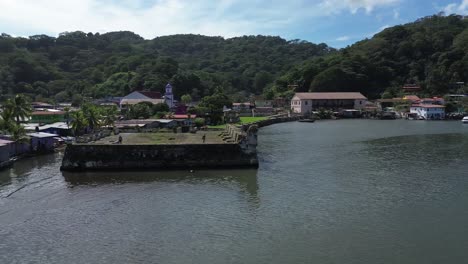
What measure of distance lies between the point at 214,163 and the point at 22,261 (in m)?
19.8

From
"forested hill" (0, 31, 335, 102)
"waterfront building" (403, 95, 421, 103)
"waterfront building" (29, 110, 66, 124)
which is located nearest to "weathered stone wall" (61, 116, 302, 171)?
"waterfront building" (29, 110, 66, 124)

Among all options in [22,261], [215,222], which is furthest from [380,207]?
[22,261]

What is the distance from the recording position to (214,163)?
3622 centimetres

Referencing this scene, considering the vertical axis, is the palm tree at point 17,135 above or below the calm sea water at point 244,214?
above

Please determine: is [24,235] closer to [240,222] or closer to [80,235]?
[80,235]

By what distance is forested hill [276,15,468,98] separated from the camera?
385 feet

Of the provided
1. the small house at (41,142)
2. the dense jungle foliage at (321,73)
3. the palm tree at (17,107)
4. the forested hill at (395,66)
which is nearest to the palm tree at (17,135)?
the small house at (41,142)

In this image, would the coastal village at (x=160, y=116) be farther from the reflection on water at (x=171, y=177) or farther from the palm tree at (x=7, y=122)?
the reflection on water at (x=171, y=177)

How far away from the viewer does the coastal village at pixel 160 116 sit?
42.8m

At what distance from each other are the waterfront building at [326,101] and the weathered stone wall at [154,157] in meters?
74.4

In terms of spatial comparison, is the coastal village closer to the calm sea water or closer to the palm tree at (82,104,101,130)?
the palm tree at (82,104,101,130)

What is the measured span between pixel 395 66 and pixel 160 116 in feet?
289

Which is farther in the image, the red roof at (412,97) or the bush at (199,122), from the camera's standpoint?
the red roof at (412,97)

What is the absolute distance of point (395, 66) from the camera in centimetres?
13312
